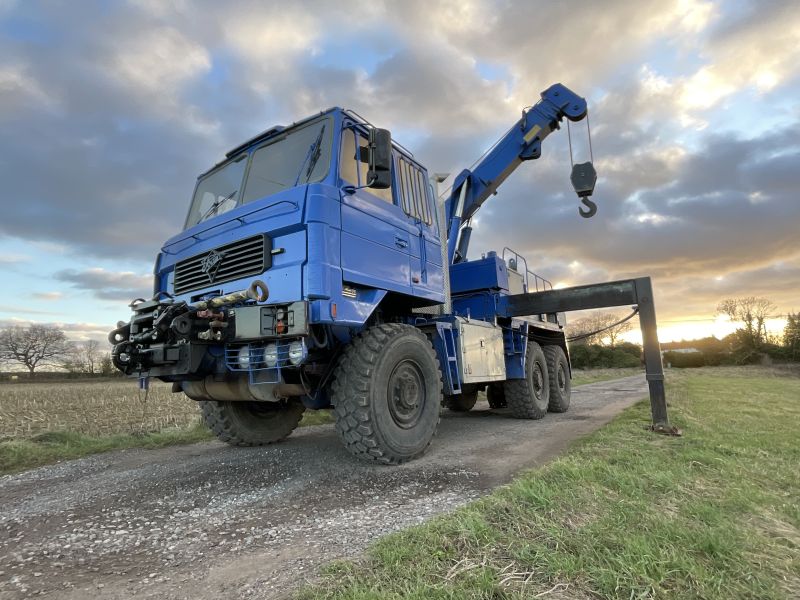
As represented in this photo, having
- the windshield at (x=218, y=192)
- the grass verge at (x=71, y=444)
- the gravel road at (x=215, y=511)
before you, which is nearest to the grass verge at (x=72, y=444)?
the grass verge at (x=71, y=444)

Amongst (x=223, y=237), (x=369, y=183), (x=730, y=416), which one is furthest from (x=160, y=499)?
(x=730, y=416)

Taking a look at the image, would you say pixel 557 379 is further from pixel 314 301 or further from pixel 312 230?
pixel 312 230

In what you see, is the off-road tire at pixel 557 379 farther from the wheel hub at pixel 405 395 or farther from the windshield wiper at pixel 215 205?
the windshield wiper at pixel 215 205

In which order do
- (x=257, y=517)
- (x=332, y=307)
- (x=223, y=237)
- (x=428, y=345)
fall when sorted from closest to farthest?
(x=257, y=517) < (x=332, y=307) < (x=223, y=237) < (x=428, y=345)

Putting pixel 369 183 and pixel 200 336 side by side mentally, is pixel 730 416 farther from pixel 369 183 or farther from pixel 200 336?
pixel 200 336

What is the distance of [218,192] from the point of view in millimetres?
5793

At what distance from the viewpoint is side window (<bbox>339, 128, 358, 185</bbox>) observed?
488 cm

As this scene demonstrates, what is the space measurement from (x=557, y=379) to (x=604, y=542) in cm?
776

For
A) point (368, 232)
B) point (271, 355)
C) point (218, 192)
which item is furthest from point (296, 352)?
point (218, 192)

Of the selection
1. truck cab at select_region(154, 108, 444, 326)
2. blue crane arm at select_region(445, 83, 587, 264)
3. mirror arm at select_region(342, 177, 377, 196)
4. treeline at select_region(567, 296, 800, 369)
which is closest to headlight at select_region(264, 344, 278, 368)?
truck cab at select_region(154, 108, 444, 326)

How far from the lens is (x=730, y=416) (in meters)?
8.20

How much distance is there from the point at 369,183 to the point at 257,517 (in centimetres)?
325

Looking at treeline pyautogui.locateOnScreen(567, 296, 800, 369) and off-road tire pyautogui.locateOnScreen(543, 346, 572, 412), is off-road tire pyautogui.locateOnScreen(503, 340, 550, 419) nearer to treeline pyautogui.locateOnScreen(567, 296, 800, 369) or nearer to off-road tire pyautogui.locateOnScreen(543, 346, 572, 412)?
off-road tire pyautogui.locateOnScreen(543, 346, 572, 412)

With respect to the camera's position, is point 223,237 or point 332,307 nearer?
point 332,307
